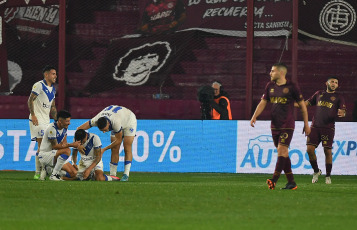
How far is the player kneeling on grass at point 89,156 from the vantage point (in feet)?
45.5

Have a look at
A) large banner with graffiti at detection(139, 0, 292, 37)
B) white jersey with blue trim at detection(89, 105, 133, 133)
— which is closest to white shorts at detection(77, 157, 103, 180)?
white jersey with blue trim at detection(89, 105, 133, 133)

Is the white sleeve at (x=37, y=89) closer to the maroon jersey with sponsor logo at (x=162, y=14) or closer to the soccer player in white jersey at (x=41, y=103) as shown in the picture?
the soccer player in white jersey at (x=41, y=103)

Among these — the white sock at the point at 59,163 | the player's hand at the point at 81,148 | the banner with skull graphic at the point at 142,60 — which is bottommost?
the white sock at the point at 59,163

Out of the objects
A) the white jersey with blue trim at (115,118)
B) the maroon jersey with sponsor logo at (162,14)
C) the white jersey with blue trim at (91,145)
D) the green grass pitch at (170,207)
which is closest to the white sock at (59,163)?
the white jersey with blue trim at (91,145)

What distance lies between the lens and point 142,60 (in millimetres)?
21656

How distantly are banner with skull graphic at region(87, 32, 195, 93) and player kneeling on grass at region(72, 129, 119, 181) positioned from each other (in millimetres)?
6983

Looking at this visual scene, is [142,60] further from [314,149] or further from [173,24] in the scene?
[314,149]

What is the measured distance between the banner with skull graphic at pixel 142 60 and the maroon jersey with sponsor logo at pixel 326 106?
21.8ft

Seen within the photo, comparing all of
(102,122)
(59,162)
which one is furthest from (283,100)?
(59,162)

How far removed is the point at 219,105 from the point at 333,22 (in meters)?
4.32

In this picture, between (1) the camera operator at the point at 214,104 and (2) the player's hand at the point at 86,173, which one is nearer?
(2) the player's hand at the point at 86,173

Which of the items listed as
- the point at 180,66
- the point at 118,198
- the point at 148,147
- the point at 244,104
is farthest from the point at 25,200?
the point at 180,66

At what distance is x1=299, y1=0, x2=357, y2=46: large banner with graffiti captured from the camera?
20.9m

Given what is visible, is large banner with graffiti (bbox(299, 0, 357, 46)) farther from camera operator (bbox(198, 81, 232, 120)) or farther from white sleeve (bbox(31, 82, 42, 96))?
white sleeve (bbox(31, 82, 42, 96))
